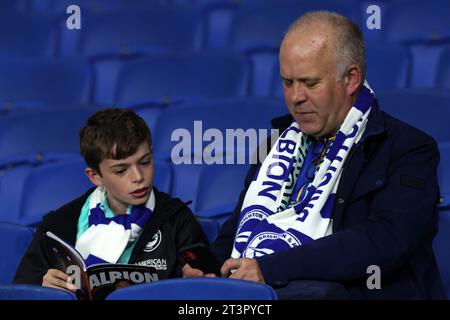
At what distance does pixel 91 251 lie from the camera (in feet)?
5.30

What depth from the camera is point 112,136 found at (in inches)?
63.1

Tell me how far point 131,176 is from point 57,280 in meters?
0.20

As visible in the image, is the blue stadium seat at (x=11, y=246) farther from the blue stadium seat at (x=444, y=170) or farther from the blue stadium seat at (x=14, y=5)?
the blue stadium seat at (x=14, y=5)

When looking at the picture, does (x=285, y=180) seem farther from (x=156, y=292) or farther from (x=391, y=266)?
(x=156, y=292)

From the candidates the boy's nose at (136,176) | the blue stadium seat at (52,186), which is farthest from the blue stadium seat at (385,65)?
the boy's nose at (136,176)

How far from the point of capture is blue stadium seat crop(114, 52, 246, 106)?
2.27 metres

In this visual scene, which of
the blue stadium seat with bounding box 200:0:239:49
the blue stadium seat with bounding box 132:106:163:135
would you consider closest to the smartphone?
the blue stadium seat with bounding box 132:106:163:135

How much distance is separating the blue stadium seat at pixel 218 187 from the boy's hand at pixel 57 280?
1.31 ft

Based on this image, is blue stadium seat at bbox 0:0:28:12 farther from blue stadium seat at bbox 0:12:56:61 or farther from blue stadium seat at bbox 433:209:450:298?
blue stadium seat at bbox 433:209:450:298

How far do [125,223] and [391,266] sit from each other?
1.45ft

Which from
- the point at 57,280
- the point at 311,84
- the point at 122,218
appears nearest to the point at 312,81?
the point at 311,84

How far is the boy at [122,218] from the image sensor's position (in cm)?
159

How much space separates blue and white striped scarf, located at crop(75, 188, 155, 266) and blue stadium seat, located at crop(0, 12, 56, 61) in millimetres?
1119

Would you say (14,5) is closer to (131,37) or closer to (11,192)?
(131,37)
